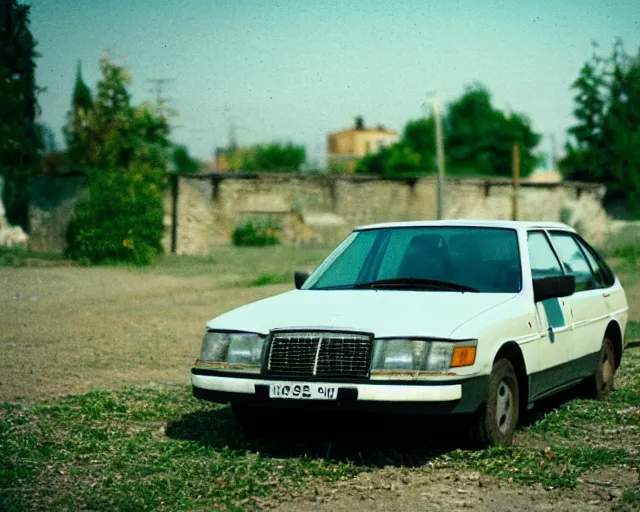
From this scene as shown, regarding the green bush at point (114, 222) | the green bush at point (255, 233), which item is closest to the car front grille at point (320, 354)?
the green bush at point (114, 222)

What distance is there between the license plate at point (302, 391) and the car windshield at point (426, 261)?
133cm

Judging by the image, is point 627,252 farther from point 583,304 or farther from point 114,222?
point 583,304

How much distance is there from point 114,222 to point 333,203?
14698 millimetres

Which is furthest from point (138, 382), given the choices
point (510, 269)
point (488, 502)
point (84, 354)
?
point (488, 502)

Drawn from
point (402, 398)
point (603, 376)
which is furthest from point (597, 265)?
point (402, 398)

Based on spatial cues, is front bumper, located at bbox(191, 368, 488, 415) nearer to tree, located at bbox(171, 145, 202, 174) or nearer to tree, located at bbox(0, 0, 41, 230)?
tree, located at bbox(0, 0, 41, 230)

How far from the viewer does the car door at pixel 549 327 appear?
728 centimetres

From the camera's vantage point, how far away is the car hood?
20.6 feet

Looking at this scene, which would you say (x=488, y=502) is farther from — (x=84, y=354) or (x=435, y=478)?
(x=84, y=354)

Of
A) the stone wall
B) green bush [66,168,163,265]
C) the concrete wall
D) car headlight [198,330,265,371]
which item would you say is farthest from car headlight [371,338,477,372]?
the stone wall

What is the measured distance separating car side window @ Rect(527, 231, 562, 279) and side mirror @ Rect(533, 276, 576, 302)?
59 centimetres

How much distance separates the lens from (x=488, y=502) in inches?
219

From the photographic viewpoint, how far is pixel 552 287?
23.9 feet

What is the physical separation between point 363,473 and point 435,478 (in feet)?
1.41
